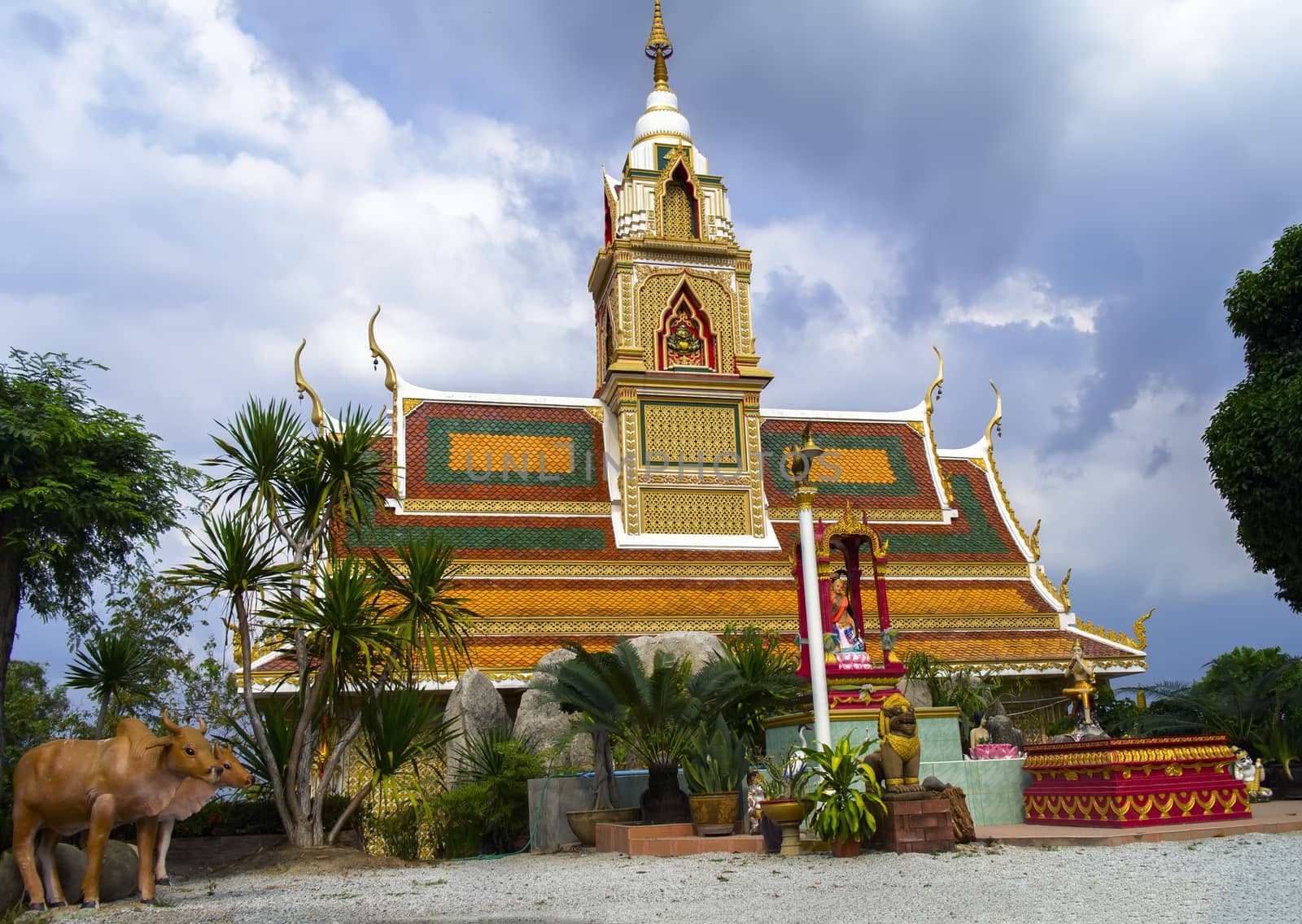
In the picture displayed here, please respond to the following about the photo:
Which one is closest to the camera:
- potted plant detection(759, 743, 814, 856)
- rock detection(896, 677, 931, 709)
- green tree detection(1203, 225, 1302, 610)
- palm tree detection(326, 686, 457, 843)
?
potted plant detection(759, 743, 814, 856)

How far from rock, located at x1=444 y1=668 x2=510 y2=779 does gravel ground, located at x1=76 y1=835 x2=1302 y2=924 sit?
5.31 m

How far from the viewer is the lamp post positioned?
1007 cm

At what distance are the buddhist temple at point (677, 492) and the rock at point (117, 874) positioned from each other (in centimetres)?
886

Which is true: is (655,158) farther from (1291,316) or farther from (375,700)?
(375,700)

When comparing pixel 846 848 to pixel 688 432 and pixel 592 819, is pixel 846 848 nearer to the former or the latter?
pixel 592 819

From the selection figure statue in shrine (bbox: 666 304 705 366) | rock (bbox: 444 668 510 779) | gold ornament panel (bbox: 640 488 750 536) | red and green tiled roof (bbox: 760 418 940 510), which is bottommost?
rock (bbox: 444 668 510 779)

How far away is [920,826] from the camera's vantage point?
9.64 metres

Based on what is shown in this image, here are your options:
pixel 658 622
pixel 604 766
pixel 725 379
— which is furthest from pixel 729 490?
pixel 604 766

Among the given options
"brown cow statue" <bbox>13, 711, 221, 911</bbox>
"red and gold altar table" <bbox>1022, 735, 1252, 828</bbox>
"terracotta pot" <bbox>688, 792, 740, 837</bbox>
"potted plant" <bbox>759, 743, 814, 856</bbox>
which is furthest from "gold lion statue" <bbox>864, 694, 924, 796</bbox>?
"brown cow statue" <bbox>13, 711, 221, 911</bbox>

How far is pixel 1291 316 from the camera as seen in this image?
17.0m

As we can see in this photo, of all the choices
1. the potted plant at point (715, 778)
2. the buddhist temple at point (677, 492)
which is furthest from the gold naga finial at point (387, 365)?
the potted plant at point (715, 778)

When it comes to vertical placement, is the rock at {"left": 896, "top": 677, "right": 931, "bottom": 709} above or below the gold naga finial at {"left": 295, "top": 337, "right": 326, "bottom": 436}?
below

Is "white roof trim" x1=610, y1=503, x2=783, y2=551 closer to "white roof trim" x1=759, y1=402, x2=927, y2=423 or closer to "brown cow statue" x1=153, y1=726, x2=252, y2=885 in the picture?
"white roof trim" x1=759, y1=402, x2=927, y2=423

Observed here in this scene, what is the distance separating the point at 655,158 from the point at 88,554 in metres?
14.4
